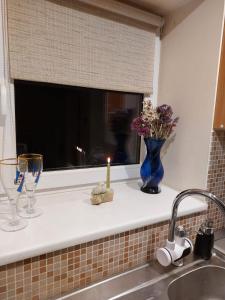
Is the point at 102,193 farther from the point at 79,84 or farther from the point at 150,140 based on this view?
the point at 79,84

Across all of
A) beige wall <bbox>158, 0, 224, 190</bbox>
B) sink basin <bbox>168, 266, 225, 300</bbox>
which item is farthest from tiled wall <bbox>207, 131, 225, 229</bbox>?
sink basin <bbox>168, 266, 225, 300</bbox>

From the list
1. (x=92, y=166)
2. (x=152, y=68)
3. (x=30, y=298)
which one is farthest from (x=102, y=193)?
(x=152, y=68)

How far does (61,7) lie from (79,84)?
1.14 feet

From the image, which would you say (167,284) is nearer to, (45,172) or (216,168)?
(216,168)

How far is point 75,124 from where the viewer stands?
1.23 metres

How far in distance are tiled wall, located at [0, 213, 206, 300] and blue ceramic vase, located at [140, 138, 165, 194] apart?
0.27 meters

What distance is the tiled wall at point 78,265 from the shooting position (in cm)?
71

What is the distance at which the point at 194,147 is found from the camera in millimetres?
1197

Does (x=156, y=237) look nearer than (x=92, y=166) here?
Yes

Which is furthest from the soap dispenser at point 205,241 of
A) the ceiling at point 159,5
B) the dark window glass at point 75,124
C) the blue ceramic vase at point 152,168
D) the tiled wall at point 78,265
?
the ceiling at point 159,5

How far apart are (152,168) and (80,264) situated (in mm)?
611

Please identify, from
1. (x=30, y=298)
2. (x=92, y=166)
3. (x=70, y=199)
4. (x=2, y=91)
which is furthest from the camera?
(x=92, y=166)

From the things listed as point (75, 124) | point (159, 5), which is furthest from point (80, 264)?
point (159, 5)

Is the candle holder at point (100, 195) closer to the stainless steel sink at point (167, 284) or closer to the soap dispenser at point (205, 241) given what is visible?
the stainless steel sink at point (167, 284)
